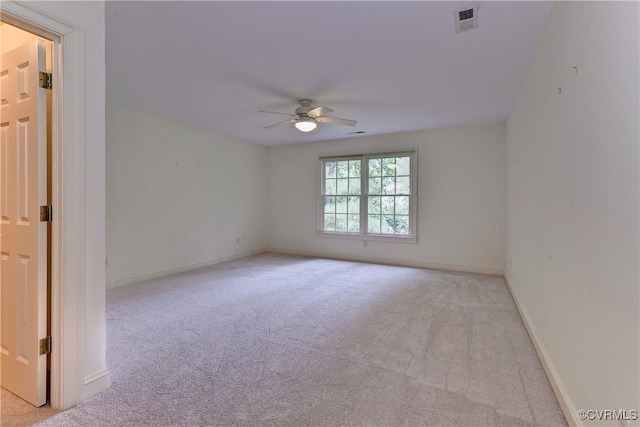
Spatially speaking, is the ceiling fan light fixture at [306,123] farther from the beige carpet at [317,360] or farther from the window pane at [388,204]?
the window pane at [388,204]

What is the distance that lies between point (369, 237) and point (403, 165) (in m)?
1.50

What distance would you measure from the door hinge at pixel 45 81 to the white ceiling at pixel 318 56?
708mm

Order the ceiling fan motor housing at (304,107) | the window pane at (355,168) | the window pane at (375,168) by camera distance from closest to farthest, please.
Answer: the ceiling fan motor housing at (304,107) → the window pane at (375,168) → the window pane at (355,168)

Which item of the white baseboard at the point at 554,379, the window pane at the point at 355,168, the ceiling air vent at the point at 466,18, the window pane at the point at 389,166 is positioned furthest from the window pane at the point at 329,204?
the ceiling air vent at the point at 466,18

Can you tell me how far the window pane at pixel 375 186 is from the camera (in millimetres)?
5797

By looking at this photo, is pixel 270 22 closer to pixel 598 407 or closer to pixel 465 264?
pixel 598 407

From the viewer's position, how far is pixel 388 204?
5730 millimetres

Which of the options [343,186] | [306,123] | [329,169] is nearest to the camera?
[306,123]

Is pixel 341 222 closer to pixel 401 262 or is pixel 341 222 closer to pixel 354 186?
pixel 354 186

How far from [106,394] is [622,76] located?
2.91m

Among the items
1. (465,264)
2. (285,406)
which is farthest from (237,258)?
(285,406)

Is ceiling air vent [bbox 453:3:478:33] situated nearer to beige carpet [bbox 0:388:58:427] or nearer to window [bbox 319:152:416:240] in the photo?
window [bbox 319:152:416:240]

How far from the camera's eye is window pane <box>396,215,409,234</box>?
557cm

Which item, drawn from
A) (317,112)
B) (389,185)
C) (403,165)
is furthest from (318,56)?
(389,185)
